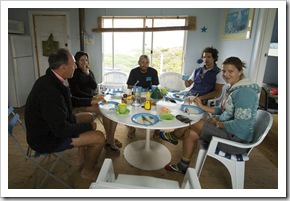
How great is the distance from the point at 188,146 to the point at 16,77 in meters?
3.63

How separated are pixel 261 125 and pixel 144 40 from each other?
3.05 m

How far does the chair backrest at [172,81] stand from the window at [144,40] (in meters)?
0.87

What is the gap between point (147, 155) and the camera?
2119mm

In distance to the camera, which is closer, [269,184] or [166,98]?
[269,184]

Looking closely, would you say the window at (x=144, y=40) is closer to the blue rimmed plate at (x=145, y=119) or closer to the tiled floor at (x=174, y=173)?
the tiled floor at (x=174, y=173)

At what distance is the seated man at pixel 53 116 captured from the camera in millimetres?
1305

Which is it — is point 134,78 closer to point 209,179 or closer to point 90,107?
point 90,107

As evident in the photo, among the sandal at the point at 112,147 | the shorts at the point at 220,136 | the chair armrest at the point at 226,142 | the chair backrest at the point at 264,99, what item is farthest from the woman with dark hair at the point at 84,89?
the chair backrest at the point at 264,99

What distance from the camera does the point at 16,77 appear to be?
3564 mm

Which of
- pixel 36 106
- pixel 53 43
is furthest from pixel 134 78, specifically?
pixel 53 43

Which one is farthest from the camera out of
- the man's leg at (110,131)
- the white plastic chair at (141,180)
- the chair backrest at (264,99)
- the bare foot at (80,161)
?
Answer: the chair backrest at (264,99)

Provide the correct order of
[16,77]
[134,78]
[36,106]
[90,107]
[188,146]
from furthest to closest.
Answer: [16,77]
[134,78]
[90,107]
[188,146]
[36,106]

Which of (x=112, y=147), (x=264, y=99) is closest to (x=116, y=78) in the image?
Answer: (x=112, y=147)

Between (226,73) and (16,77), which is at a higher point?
(226,73)
